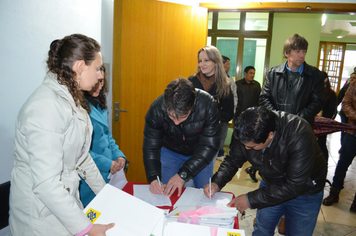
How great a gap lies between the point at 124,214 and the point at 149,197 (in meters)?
0.37

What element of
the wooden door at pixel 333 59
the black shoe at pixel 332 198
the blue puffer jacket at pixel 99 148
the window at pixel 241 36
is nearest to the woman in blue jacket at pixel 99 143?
the blue puffer jacket at pixel 99 148

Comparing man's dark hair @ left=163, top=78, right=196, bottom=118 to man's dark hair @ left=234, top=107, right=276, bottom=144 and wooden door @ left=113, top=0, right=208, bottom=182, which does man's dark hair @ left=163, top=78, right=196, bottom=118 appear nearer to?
man's dark hair @ left=234, top=107, right=276, bottom=144

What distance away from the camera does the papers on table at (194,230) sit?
1.05 meters

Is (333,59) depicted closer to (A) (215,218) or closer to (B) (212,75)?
(B) (212,75)

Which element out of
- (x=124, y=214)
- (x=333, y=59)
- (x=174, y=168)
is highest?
(x=333, y=59)

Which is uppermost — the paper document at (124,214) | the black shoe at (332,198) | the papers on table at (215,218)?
the paper document at (124,214)

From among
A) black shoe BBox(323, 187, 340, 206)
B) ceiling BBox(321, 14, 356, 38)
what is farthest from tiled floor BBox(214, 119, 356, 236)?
ceiling BBox(321, 14, 356, 38)

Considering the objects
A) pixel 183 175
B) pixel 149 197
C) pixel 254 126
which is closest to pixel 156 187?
pixel 149 197

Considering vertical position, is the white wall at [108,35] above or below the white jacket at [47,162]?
above

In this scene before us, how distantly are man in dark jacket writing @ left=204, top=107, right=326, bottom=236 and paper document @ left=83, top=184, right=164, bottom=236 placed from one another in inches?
18.3

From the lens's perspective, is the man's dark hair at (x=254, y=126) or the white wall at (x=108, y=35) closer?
the man's dark hair at (x=254, y=126)

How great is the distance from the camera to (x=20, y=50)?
177 centimetres

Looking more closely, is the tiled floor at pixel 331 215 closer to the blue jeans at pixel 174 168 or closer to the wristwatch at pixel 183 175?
the blue jeans at pixel 174 168

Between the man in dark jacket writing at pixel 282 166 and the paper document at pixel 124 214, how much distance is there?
46 centimetres
